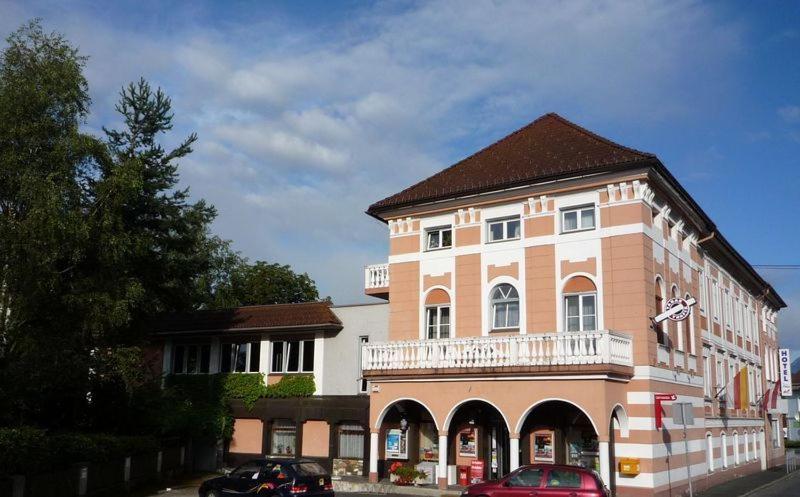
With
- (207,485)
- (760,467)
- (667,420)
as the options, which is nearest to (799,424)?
(760,467)

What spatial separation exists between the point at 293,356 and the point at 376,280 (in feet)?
19.0

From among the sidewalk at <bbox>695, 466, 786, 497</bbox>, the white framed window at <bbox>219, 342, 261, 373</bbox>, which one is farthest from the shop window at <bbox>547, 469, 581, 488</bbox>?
the white framed window at <bbox>219, 342, 261, 373</bbox>

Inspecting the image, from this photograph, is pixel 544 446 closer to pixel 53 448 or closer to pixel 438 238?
pixel 438 238

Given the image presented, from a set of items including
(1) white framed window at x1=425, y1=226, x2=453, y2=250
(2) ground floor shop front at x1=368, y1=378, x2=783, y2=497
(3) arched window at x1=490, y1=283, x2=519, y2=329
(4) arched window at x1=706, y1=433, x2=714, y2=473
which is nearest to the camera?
(2) ground floor shop front at x1=368, y1=378, x2=783, y2=497

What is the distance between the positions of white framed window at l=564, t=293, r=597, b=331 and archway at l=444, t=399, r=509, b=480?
4.11m

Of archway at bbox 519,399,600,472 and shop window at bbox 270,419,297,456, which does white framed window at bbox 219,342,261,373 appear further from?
archway at bbox 519,399,600,472

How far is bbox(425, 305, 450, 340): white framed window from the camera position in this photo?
29.3 m

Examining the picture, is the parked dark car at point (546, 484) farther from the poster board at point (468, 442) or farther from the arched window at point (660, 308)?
the arched window at point (660, 308)

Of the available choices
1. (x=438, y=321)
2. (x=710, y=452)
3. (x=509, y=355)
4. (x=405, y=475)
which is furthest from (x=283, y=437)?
(x=710, y=452)

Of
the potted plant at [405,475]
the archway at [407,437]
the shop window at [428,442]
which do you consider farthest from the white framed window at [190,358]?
the potted plant at [405,475]

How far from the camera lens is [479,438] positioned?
27750 mm

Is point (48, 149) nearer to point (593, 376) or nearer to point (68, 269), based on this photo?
point (68, 269)

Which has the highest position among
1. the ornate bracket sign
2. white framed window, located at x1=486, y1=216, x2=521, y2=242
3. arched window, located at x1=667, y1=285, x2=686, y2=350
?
white framed window, located at x1=486, y1=216, x2=521, y2=242

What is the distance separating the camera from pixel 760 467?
40875 mm
